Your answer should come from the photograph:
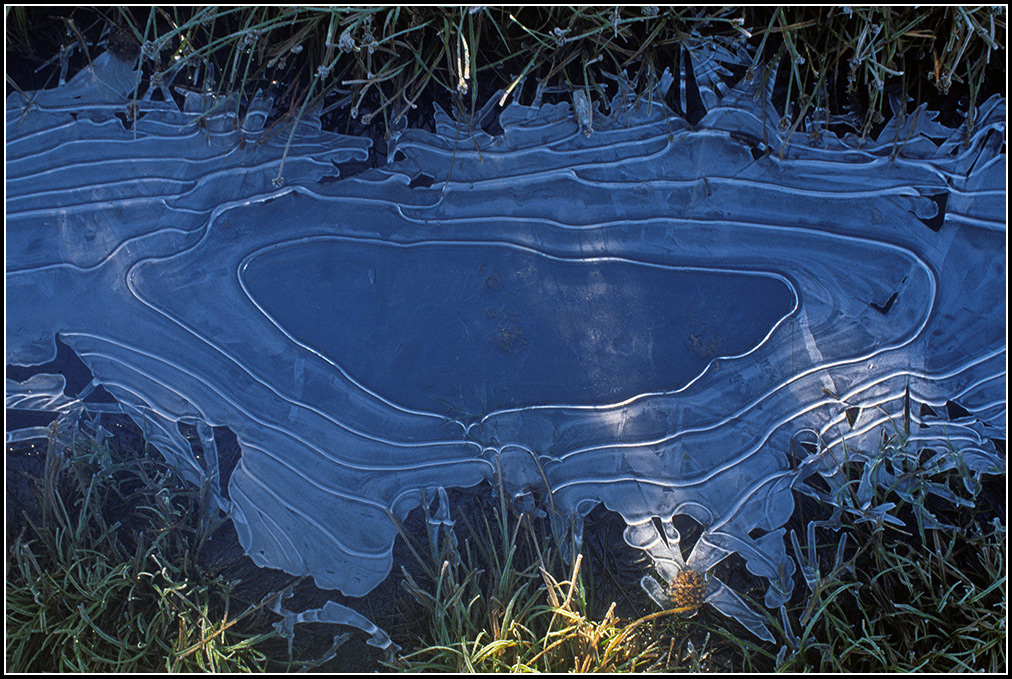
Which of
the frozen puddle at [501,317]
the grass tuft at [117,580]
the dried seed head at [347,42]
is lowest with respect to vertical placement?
the grass tuft at [117,580]

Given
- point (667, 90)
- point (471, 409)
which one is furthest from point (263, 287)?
point (667, 90)

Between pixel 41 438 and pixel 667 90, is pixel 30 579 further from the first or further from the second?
pixel 667 90

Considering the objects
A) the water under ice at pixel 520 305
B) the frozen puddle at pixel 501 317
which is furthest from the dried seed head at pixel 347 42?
the frozen puddle at pixel 501 317

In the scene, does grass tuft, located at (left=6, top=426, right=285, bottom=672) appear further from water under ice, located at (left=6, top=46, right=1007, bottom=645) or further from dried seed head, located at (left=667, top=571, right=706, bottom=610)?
dried seed head, located at (left=667, top=571, right=706, bottom=610)

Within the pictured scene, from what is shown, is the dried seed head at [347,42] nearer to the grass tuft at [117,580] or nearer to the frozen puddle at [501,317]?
the frozen puddle at [501,317]

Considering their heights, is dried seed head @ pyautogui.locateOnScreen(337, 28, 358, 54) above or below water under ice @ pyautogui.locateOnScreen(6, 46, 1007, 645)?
above

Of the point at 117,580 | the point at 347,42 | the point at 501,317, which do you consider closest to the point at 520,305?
the point at 501,317

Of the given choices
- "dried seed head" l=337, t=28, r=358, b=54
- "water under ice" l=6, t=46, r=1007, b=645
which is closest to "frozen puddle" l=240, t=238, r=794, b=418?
"water under ice" l=6, t=46, r=1007, b=645


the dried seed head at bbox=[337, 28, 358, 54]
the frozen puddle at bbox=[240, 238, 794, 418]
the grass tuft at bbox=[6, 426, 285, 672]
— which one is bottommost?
the grass tuft at bbox=[6, 426, 285, 672]
